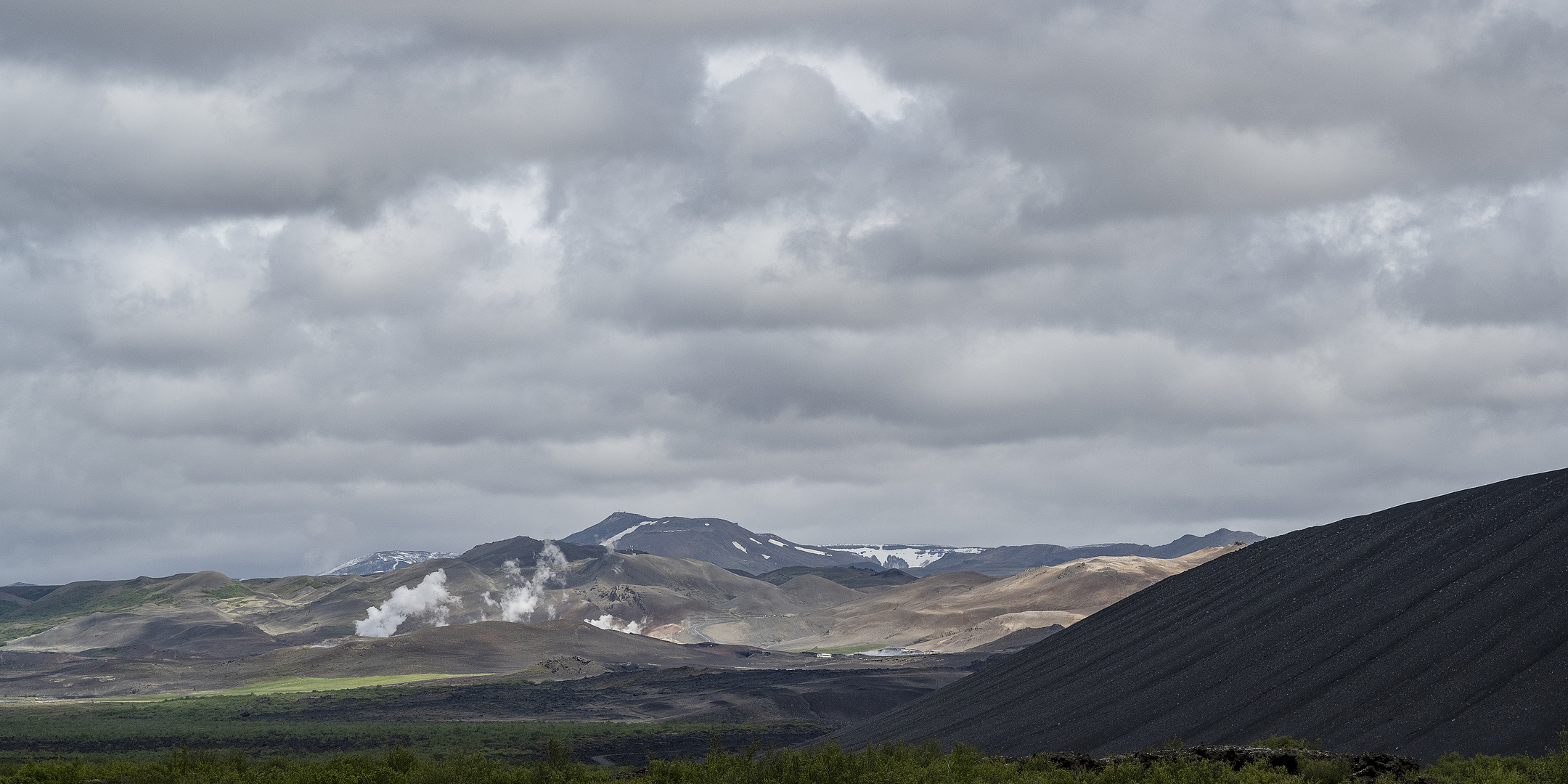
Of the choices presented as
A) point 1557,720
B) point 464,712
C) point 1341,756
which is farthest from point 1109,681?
point 464,712

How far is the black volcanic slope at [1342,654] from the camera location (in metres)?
30.6

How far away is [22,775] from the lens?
27188mm

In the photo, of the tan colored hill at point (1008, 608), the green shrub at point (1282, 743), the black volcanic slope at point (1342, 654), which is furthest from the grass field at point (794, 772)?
the tan colored hill at point (1008, 608)

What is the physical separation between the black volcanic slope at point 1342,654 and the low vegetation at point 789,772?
4702 millimetres

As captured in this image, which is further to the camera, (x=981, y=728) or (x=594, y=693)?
(x=594, y=693)

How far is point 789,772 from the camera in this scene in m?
23.0

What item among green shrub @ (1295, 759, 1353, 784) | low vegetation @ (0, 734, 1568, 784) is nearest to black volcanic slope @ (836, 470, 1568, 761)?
low vegetation @ (0, 734, 1568, 784)

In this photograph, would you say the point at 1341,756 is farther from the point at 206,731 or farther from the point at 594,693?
the point at 594,693

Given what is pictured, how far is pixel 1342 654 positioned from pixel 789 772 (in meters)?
21.0

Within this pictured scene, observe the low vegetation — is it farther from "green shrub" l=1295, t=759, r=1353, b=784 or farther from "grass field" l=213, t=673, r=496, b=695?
"grass field" l=213, t=673, r=496, b=695

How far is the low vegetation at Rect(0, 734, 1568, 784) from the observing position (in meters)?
Result: 22.1

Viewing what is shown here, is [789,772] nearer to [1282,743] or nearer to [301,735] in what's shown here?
[1282,743]

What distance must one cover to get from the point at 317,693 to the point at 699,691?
132 ft

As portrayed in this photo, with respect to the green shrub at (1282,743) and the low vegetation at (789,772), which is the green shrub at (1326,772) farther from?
the green shrub at (1282,743)
